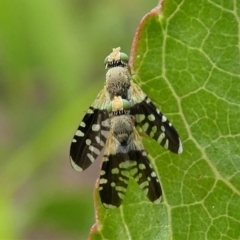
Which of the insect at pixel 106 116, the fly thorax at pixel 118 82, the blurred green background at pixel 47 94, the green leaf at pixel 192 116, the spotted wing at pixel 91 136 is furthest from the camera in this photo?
the blurred green background at pixel 47 94

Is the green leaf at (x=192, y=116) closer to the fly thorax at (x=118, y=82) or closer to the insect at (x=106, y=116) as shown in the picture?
the insect at (x=106, y=116)

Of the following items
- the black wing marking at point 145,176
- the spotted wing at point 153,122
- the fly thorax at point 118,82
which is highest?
the fly thorax at point 118,82

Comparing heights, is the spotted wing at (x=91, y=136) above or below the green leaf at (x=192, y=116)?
above

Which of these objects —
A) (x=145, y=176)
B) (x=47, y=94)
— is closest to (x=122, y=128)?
(x=145, y=176)

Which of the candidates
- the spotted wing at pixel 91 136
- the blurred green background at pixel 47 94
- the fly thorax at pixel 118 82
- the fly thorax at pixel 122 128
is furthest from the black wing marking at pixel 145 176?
the blurred green background at pixel 47 94

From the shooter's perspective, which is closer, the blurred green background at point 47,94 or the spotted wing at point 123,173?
the spotted wing at point 123,173

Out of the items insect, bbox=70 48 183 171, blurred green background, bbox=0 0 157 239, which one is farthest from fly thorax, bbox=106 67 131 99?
blurred green background, bbox=0 0 157 239

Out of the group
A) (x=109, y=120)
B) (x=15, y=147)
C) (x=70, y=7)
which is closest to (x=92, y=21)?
(x=70, y=7)

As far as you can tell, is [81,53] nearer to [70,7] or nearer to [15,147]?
[70,7]
